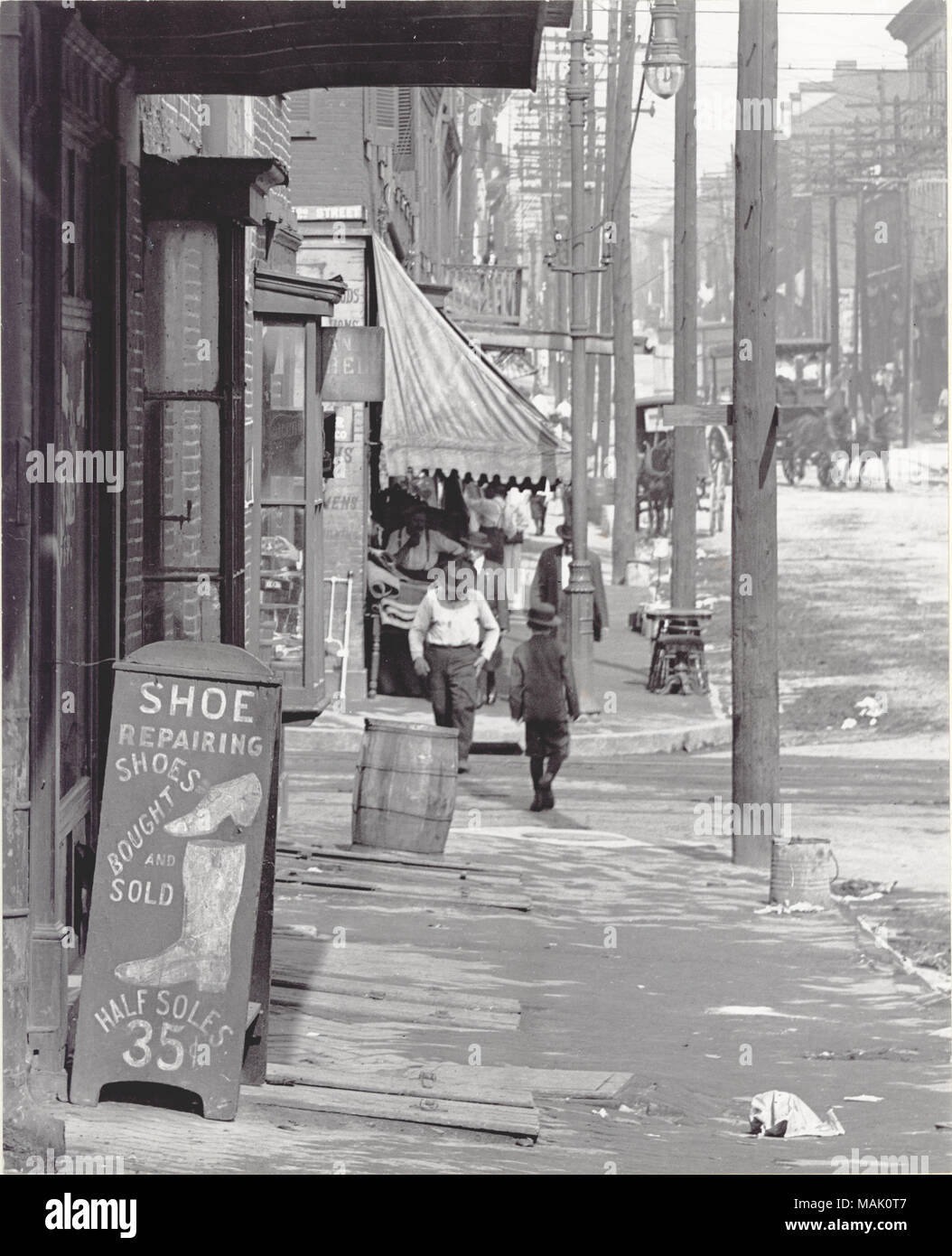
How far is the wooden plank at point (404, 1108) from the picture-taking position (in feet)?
21.7

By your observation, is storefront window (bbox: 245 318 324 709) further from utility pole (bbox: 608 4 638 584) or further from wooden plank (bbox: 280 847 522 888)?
utility pole (bbox: 608 4 638 584)

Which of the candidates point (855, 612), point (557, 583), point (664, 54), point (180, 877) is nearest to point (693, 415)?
point (664, 54)

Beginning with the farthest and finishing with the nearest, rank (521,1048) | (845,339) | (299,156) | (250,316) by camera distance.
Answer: (845,339), (299,156), (250,316), (521,1048)

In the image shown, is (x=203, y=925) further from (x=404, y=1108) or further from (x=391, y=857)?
(x=391, y=857)

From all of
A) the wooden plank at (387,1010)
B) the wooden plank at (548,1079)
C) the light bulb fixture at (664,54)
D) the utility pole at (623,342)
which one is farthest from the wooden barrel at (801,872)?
the utility pole at (623,342)

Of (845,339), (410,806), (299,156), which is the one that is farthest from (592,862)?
(845,339)

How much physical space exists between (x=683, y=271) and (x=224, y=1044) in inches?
708

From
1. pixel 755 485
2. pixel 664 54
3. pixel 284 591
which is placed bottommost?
pixel 284 591

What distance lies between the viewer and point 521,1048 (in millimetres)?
8102

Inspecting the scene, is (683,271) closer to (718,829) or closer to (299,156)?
(299,156)

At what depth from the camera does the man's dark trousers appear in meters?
14.8

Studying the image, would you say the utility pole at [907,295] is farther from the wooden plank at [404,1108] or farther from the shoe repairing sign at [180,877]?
the shoe repairing sign at [180,877]

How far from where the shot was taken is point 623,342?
31516 mm

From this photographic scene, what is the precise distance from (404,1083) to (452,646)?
779 centimetres
